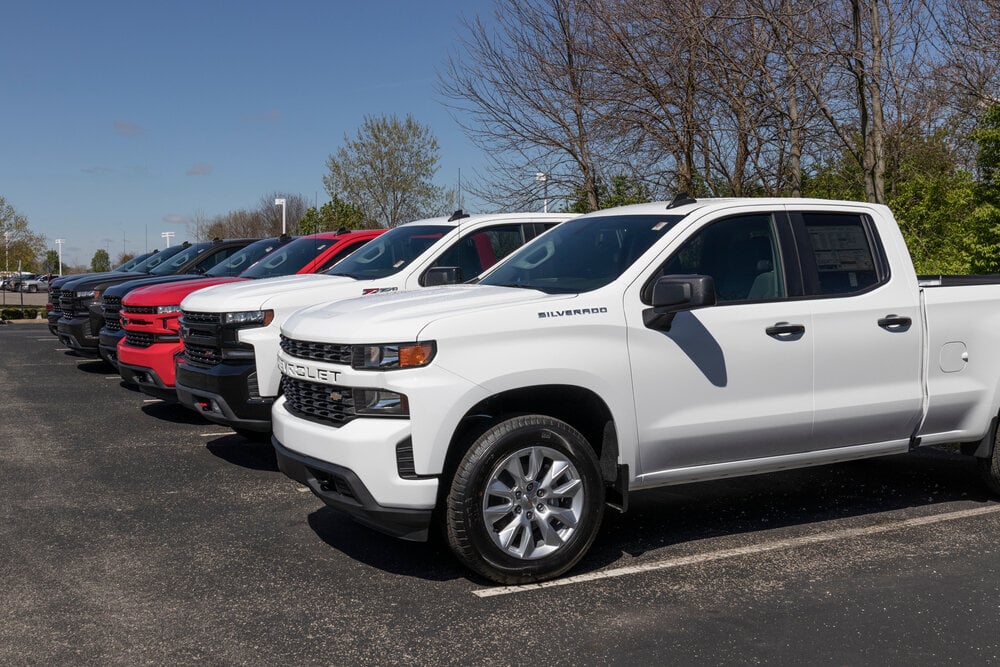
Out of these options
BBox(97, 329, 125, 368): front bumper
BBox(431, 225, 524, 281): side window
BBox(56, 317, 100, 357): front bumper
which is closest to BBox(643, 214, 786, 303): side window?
BBox(431, 225, 524, 281): side window

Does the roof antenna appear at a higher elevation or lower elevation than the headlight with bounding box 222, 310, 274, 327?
higher

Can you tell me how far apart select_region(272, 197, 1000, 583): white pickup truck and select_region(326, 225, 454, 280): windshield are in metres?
2.44

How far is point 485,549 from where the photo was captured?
481 cm

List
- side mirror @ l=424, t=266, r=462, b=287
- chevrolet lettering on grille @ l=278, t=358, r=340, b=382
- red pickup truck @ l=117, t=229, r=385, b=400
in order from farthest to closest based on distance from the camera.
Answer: red pickup truck @ l=117, t=229, r=385, b=400 < side mirror @ l=424, t=266, r=462, b=287 < chevrolet lettering on grille @ l=278, t=358, r=340, b=382

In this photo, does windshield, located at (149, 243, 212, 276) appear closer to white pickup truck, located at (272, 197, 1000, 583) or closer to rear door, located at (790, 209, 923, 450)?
white pickup truck, located at (272, 197, 1000, 583)

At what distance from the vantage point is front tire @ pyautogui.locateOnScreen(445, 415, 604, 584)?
4770mm

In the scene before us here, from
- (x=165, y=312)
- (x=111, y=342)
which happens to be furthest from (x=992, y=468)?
(x=111, y=342)

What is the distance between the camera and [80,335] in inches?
535

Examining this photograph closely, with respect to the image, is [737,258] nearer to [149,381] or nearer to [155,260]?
[149,381]

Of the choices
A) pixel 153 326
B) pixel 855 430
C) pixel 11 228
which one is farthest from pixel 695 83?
pixel 11 228

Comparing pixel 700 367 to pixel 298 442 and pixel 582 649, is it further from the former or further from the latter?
pixel 298 442

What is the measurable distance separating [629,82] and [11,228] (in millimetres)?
63810

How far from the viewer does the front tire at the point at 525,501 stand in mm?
4770

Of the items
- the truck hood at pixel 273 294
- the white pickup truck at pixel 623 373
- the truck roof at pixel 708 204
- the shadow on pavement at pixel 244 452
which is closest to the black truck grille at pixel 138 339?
the shadow on pavement at pixel 244 452
